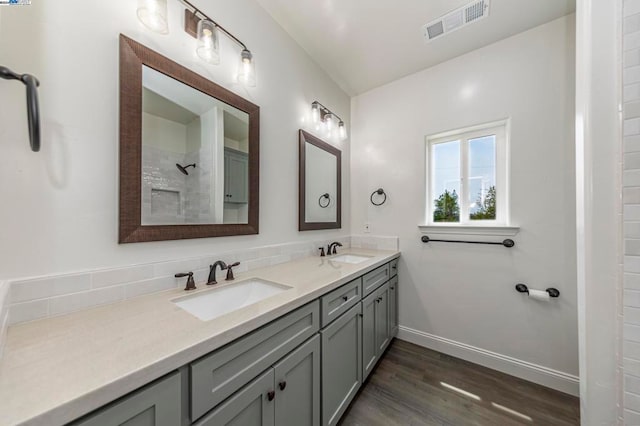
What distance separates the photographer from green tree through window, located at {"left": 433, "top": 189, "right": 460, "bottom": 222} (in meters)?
2.10

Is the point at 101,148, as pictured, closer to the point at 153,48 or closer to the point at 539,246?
the point at 153,48

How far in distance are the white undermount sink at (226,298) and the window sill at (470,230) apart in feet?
5.17

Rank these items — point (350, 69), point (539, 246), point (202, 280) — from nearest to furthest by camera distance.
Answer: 1. point (202, 280)
2. point (539, 246)
3. point (350, 69)

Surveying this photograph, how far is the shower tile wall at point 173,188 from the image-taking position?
102 cm

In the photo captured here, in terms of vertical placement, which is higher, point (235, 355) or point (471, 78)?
point (471, 78)

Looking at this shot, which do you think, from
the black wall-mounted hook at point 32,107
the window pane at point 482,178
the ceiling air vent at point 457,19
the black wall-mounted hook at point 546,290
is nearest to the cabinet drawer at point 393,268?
the window pane at point 482,178

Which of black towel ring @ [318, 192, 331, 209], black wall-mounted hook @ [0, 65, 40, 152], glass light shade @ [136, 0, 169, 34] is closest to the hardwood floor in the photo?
black towel ring @ [318, 192, 331, 209]

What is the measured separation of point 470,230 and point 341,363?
152 centimetres

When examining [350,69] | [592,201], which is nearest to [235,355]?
[592,201]

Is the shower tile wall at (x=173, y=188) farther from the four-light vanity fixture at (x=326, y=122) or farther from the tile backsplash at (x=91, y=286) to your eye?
the four-light vanity fixture at (x=326, y=122)

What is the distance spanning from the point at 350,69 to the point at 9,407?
2.67 metres

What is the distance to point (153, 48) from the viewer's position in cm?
106

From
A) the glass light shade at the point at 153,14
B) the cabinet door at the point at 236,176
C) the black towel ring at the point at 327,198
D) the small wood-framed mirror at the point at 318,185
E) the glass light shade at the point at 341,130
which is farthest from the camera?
the glass light shade at the point at 341,130

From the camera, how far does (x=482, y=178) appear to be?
1995mm
